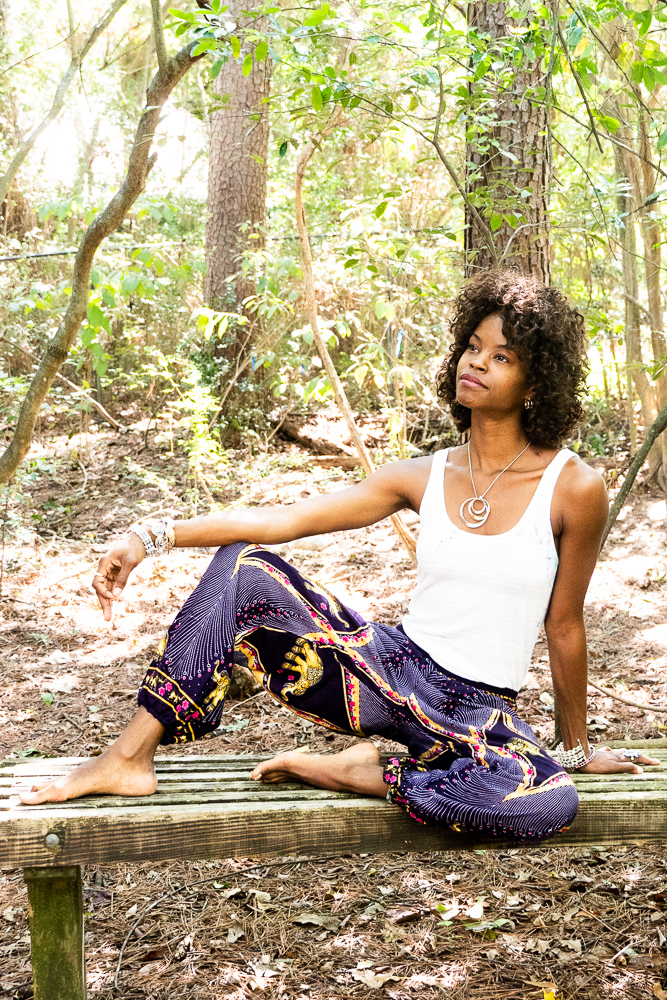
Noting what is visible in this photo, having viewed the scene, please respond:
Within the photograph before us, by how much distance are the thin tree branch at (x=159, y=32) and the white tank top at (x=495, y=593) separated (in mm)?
2342

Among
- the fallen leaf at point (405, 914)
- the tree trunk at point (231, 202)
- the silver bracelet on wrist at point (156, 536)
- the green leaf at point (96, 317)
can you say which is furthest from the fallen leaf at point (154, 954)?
the tree trunk at point (231, 202)

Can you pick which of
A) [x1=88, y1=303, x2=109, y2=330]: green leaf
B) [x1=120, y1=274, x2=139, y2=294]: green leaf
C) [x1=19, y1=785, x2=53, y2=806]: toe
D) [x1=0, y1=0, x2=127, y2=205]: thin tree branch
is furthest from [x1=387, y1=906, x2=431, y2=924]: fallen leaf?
[x1=0, y1=0, x2=127, y2=205]: thin tree branch

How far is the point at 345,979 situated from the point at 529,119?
330 cm

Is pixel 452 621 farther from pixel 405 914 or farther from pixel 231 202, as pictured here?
pixel 231 202

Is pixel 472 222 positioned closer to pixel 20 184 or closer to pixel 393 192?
pixel 393 192

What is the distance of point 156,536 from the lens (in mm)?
2361

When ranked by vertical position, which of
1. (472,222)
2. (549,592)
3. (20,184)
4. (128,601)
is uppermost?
(20,184)

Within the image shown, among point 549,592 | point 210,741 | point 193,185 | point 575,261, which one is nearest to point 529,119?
point 549,592

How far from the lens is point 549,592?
2316 millimetres

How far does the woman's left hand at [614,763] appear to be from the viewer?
2.38 meters

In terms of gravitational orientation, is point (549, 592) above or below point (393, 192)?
below

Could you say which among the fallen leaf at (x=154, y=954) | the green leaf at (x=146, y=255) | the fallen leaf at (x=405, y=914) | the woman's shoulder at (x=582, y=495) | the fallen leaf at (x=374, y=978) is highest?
the green leaf at (x=146, y=255)

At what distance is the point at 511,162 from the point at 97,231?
1796 millimetres

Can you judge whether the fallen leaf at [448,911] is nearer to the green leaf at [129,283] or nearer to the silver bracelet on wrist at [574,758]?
the silver bracelet on wrist at [574,758]
